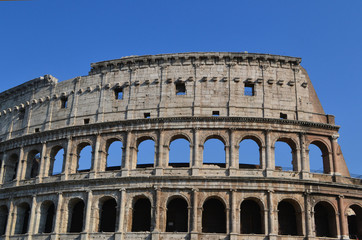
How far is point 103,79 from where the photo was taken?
31531mm

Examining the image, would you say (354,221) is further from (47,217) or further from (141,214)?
(47,217)

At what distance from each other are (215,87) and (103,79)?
8894 mm

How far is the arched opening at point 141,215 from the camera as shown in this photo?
2766 centimetres

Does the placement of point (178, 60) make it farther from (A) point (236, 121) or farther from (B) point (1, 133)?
(B) point (1, 133)

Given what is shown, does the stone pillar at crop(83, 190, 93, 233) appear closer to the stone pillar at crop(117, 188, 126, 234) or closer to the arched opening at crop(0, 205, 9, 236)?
the stone pillar at crop(117, 188, 126, 234)

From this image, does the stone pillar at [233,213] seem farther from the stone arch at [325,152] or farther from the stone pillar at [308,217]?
the stone arch at [325,152]

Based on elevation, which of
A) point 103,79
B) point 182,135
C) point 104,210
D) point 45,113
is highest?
point 103,79

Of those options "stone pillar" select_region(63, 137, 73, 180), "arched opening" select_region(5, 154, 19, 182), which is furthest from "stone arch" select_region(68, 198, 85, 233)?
"arched opening" select_region(5, 154, 19, 182)

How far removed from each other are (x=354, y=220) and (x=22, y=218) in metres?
25.0

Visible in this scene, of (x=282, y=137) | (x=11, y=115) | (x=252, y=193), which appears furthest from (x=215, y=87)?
(x=11, y=115)

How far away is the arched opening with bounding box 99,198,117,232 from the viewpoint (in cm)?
2845

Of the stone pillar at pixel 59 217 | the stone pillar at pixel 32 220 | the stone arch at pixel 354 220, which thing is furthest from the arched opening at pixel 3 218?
the stone arch at pixel 354 220

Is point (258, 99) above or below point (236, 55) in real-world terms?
below

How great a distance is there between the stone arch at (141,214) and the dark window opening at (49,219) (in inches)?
273
